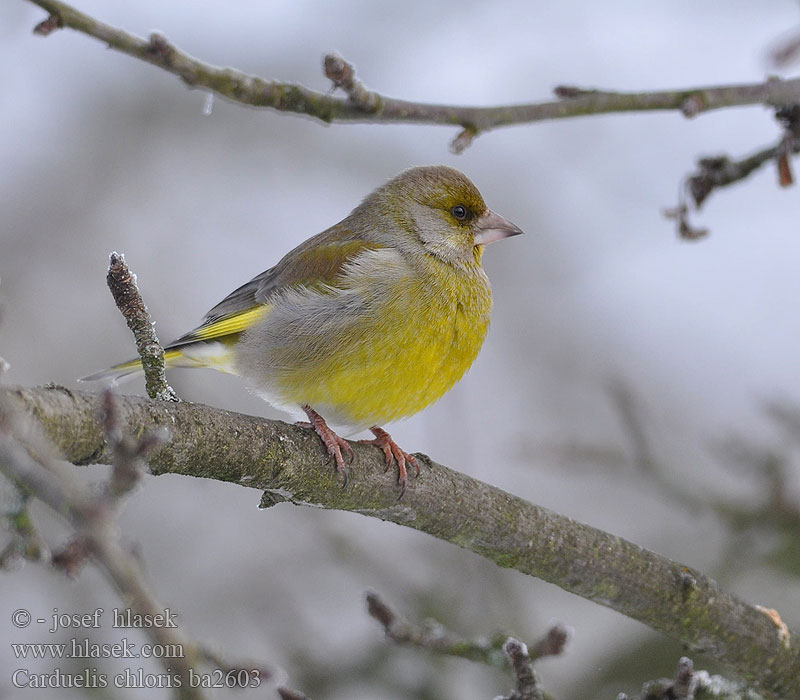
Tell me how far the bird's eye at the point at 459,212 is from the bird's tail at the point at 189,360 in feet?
4.80

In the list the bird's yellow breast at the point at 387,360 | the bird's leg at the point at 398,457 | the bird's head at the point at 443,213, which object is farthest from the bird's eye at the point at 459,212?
the bird's leg at the point at 398,457

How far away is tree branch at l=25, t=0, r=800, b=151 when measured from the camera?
9.16 feet

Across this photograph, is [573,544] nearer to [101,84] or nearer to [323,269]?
[323,269]

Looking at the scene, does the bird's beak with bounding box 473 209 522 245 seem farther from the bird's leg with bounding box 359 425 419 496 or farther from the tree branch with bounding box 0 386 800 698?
the tree branch with bounding box 0 386 800 698

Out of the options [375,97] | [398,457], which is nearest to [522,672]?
[398,457]

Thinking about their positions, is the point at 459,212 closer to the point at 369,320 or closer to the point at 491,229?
the point at 491,229

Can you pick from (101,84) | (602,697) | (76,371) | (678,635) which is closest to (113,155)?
(101,84)

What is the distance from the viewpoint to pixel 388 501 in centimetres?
364

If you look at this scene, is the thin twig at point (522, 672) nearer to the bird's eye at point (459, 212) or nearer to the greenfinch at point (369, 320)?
the greenfinch at point (369, 320)

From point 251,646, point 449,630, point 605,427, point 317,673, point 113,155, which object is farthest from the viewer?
point 113,155

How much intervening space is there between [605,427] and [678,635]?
4.68 m

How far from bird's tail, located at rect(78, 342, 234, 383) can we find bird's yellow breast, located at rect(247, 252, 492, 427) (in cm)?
50

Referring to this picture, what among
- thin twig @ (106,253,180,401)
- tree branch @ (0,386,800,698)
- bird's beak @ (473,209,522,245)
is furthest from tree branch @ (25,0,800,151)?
bird's beak @ (473,209,522,245)

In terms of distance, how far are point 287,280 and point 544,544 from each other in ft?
6.71
